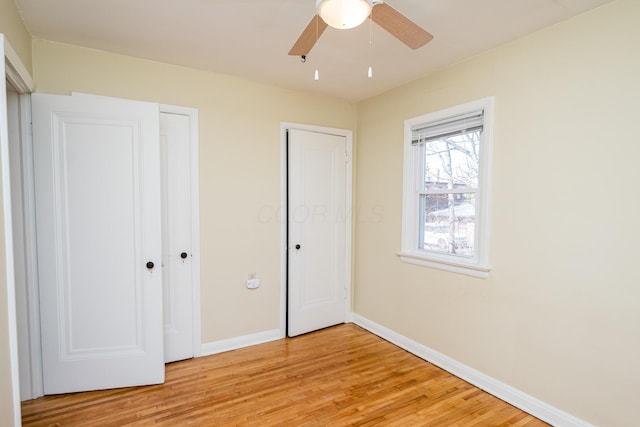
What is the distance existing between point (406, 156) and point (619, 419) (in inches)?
91.2

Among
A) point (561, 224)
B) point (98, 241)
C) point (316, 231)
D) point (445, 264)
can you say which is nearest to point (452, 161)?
point (445, 264)

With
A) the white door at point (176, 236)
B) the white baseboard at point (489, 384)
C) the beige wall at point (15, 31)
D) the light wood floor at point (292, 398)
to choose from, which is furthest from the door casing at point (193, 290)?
the white baseboard at point (489, 384)

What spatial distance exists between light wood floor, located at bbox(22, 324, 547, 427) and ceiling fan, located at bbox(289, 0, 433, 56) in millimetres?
2270

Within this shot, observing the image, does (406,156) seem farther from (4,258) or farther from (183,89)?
(4,258)

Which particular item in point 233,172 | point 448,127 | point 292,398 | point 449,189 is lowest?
point 292,398

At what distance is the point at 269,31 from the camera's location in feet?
7.13

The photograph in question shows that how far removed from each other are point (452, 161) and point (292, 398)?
230 cm

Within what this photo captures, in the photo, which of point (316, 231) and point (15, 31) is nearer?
point (15, 31)

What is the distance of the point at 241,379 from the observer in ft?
8.46

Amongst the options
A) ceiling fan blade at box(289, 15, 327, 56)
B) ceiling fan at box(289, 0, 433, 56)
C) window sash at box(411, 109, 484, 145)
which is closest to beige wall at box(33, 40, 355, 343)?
window sash at box(411, 109, 484, 145)

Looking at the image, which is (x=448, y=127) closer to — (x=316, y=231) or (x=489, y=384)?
(x=316, y=231)

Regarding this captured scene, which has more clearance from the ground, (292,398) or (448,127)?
(448,127)

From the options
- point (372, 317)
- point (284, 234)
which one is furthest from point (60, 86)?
point (372, 317)

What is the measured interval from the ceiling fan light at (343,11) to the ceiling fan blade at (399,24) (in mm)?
110
